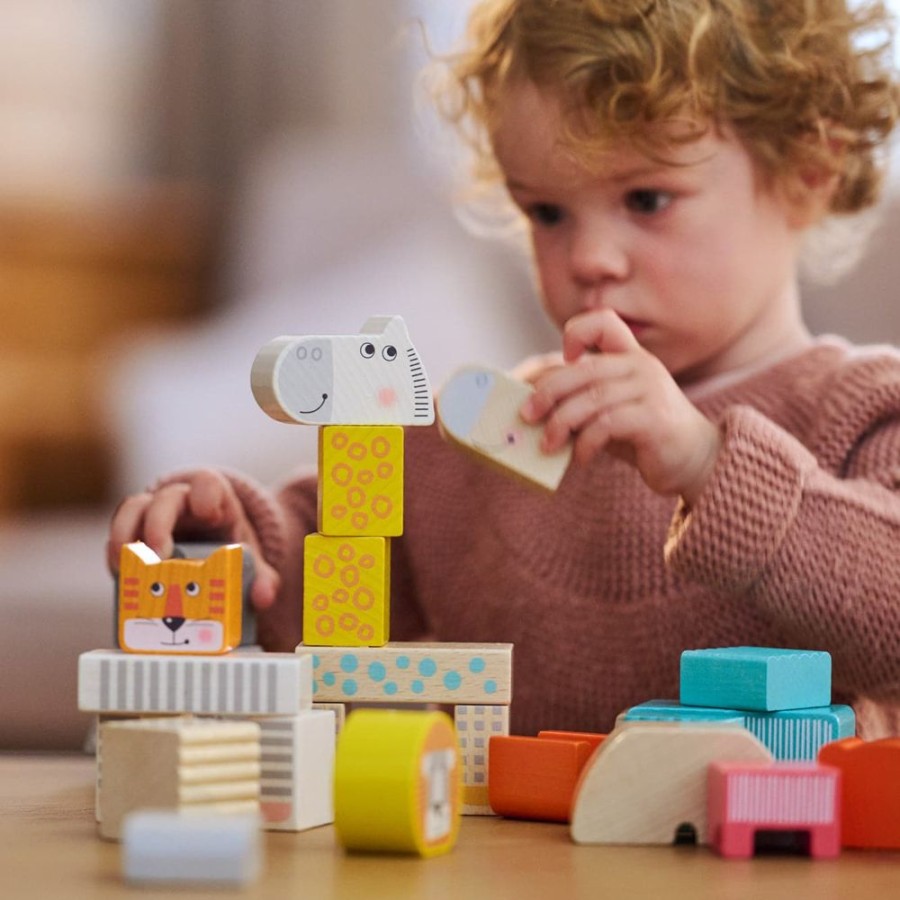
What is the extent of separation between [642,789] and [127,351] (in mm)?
2304

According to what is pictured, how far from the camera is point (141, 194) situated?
284 centimetres

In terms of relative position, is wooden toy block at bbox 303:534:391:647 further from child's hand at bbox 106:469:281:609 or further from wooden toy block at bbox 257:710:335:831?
child's hand at bbox 106:469:281:609

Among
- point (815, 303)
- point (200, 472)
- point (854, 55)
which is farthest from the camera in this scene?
point (815, 303)

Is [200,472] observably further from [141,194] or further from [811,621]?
[141,194]

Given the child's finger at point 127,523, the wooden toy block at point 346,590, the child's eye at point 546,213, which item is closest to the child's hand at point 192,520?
the child's finger at point 127,523

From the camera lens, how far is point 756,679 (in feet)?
2.20

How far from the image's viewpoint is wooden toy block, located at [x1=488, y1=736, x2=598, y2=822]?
68 centimetres

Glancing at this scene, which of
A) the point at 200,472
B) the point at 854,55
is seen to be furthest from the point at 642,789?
the point at 854,55

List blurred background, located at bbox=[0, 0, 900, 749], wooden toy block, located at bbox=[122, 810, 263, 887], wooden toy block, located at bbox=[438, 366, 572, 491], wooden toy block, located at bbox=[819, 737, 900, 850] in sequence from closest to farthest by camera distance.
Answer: wooden toy block, located at bbox=[122, 810, 263, 887] < wooden toy block, located at bbox=[819, 737, 900, 850] < wooden toy block, located at bbox=[438, 366, 572, 491] < blurred background, located at bbox=[0, 0, 900, 749]

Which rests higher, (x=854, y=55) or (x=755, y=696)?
(x=854, y=55)

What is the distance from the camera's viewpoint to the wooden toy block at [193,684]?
2.07 ft

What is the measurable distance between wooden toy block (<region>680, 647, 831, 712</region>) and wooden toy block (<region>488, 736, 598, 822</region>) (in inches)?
2.3

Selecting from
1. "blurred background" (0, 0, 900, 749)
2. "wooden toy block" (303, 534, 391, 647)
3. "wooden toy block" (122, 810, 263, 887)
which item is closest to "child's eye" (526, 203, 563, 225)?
"wooden toy block" (303, 534, 391, 647)

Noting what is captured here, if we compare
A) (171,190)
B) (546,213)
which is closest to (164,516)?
(546,213)
